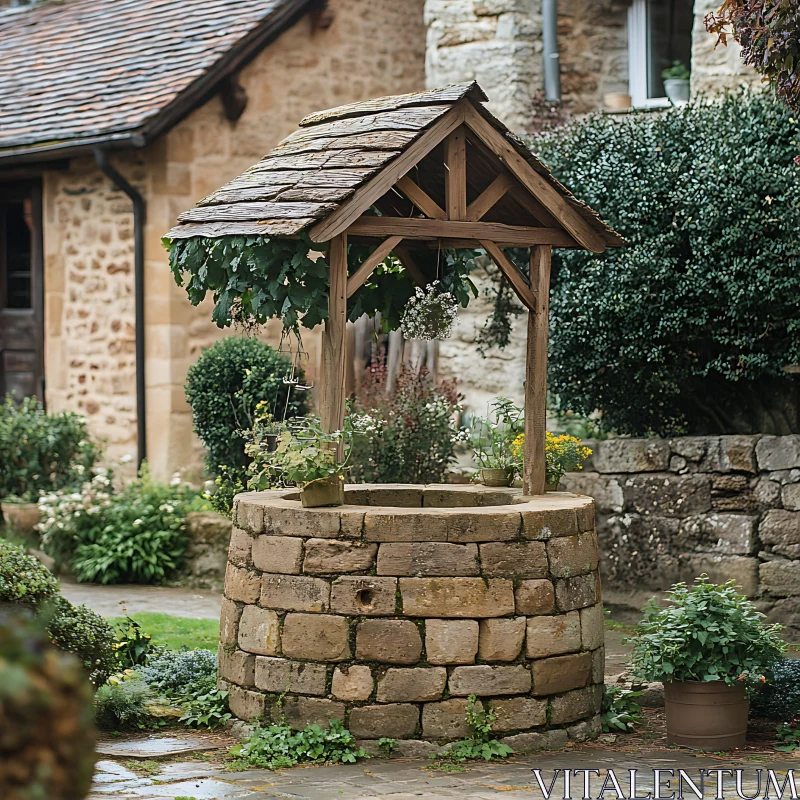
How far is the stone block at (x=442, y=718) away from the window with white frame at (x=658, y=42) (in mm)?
7262

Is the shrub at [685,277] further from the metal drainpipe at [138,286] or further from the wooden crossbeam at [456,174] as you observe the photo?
the metal drainpipe at [138,286]

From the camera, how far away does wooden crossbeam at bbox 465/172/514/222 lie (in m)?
6.07

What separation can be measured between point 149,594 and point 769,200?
17.8 ft

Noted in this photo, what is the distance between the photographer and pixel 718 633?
569 centimetres

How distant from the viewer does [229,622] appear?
584 centimetres

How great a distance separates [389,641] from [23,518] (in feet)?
19.5

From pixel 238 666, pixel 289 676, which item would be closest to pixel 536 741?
pixel 289 676

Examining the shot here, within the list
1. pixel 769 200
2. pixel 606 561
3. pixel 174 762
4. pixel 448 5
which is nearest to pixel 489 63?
pixel 448 5

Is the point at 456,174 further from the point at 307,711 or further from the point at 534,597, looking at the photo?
the point at 307,711

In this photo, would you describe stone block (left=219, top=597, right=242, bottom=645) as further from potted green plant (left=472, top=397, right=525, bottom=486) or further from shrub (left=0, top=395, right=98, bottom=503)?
shrub (left=0, top=395, right=98, bottom=503)

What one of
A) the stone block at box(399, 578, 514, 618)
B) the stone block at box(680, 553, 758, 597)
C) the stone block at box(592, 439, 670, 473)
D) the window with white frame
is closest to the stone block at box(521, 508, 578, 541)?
→ the stone block at box(399, 578, 514, 618)

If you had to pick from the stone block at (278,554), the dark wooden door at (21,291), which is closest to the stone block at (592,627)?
the stone block at (278,554)

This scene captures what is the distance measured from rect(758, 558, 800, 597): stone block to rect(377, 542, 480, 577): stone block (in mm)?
3520

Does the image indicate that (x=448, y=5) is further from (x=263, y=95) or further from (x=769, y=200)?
(x=769, y=200)
